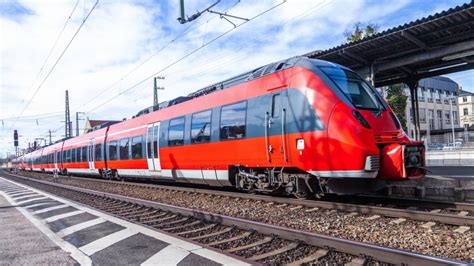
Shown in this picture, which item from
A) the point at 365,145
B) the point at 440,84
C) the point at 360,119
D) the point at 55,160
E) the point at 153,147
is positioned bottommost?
the point at 55,160

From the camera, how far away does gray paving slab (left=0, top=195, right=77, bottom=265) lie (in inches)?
240

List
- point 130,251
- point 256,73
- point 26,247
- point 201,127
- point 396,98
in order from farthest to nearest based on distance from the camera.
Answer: point 396,98, point 201,127, point 256,73, point 26,247, point 130,251

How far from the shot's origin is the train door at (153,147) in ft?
55.9

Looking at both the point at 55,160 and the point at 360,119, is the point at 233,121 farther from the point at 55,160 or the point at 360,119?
the point at 55,160

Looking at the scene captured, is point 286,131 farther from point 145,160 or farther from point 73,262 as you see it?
point 145,160

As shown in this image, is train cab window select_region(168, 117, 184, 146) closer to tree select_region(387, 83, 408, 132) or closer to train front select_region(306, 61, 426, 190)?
train front select_region(306, 61, 426, 190)

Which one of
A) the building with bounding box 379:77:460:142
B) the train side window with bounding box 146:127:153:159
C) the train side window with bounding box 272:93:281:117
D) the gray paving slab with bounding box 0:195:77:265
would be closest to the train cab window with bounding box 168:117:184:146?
the train side window with bounding box 146:127:153:159

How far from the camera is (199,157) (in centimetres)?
1355

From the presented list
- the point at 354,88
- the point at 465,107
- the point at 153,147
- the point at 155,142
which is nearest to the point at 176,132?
the point at 155,142

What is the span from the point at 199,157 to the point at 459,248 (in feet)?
29.3

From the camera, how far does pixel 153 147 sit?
17391 millimetres

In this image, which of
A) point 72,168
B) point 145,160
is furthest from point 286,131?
point 72,168

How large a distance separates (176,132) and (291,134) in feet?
21.3

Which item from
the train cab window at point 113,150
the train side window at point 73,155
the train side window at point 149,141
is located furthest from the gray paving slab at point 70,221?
the train side window at point 73,155
